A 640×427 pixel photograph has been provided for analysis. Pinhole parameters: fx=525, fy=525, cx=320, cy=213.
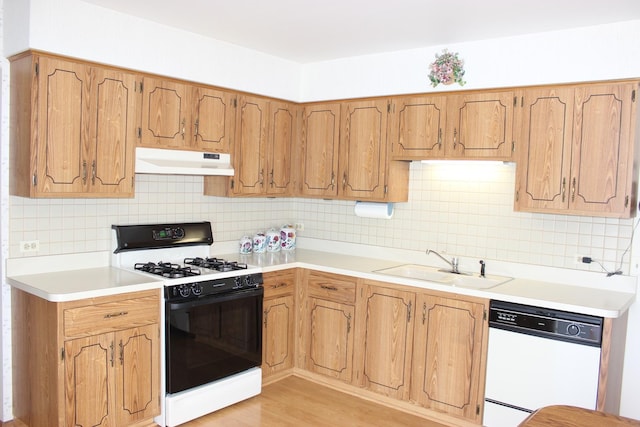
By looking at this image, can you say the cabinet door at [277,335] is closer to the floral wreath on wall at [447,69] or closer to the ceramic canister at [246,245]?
the ceramic canister at [246,245]

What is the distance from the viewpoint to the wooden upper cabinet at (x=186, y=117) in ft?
11.5

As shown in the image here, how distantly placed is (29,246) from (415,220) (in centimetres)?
278

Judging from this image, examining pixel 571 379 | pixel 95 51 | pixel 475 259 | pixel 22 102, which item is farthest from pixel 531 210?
pixel 22 102

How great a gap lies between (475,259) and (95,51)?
2952mm

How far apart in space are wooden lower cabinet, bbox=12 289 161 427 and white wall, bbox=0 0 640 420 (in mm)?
252

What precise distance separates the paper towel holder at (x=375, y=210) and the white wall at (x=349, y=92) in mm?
161

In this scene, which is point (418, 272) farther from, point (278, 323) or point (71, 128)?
point (71, 128)

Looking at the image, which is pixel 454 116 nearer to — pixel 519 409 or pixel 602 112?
pixel 602 112

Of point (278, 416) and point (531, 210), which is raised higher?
point (531, 210)

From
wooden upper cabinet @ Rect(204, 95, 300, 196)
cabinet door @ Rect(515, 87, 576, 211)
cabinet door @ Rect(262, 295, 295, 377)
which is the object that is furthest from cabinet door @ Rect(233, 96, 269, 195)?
cabinet door @ Rect(515, 87, 576, 211)

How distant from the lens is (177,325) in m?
3.31

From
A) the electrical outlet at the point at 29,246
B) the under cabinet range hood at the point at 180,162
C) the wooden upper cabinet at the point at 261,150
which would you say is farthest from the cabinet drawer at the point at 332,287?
the electrical outlet at the point at 29,246

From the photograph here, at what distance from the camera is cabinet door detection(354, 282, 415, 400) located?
11.9 ft

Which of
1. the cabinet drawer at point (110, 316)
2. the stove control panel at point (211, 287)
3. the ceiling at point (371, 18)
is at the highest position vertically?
the ceiling at point (371, 18)
